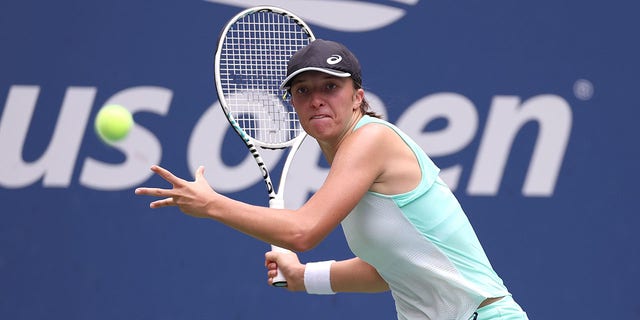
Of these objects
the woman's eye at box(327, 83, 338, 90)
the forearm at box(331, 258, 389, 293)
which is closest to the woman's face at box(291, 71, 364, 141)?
the woman's eye at box(327, 83, 338, 90)

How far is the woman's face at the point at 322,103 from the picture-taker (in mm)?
2857

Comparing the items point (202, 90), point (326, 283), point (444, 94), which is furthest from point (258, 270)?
point (326, 283)

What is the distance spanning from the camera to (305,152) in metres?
5.05

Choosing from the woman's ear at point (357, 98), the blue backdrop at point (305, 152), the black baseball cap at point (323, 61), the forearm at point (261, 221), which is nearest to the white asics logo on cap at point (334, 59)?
the black baseball cap at point (323, 61)

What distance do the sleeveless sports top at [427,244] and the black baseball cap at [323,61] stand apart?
14 centimetres

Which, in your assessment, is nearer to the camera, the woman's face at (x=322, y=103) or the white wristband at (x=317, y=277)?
the woman's face at (x=322, y=103)

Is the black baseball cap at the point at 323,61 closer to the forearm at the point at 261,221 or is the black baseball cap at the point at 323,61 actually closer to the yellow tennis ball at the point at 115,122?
the forearm at the point at 261,221

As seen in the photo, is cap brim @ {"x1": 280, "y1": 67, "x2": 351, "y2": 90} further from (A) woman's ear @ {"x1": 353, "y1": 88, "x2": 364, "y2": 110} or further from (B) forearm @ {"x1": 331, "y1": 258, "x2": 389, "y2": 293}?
(B) forearm @ {"x1": 331, "y1": 258, "x2": 389, "y2": 293}

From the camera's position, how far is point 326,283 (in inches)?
136

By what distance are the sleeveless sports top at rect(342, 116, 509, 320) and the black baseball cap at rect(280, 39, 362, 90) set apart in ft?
0.47

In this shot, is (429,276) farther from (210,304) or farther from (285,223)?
(210,304)

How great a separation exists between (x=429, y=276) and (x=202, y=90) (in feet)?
7.75

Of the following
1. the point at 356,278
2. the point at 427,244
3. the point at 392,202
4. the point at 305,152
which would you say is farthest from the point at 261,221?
the point at 305,152

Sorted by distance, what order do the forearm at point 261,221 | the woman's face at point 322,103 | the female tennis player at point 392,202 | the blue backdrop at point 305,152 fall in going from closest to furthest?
the forearm at point 261,221 < the female tennis player at point 392,202 < the woman's face at point 322,103 < the blue backdrop at point 305,152
